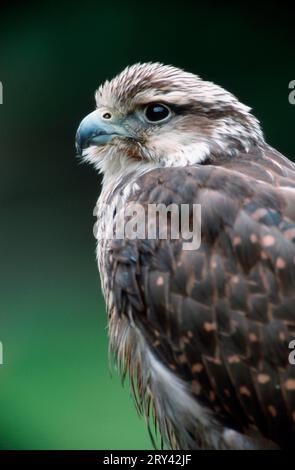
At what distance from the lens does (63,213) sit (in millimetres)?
6195

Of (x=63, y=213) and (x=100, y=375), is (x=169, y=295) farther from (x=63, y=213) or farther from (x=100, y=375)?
(x=63, y=213)

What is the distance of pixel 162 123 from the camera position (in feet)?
10.00

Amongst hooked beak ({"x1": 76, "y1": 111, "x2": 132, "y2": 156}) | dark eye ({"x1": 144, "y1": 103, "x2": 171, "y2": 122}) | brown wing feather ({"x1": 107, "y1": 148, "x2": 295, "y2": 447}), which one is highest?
dark eye ({"x1": 144, "y1": 103, "x2": 171, "y2": 122})

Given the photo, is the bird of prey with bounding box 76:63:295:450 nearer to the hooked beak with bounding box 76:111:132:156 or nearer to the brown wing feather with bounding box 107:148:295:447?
the brown wing feather with bounding box 107:148:295:447

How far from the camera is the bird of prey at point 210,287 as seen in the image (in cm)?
255

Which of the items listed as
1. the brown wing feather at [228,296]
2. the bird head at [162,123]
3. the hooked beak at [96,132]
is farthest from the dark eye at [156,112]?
the brown wing feather at [228,296]

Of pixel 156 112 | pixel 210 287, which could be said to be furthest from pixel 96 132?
pixel 210 287

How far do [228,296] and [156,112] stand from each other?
2.70ft

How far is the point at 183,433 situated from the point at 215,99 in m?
1.18

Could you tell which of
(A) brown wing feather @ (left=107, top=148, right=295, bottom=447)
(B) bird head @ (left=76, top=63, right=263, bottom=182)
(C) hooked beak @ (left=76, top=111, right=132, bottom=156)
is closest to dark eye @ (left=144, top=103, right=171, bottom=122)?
(B) bird head @ (left=76, top=63, right=263, bottom=182)

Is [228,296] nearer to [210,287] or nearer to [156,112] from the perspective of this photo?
[210,287]

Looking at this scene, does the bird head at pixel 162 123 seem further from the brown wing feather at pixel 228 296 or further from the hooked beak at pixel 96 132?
the brown wing feather at pixel 228 296

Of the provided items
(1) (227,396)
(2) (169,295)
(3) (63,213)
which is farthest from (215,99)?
A: (3) (63,213)

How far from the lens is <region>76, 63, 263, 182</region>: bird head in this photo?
2.98 metres
